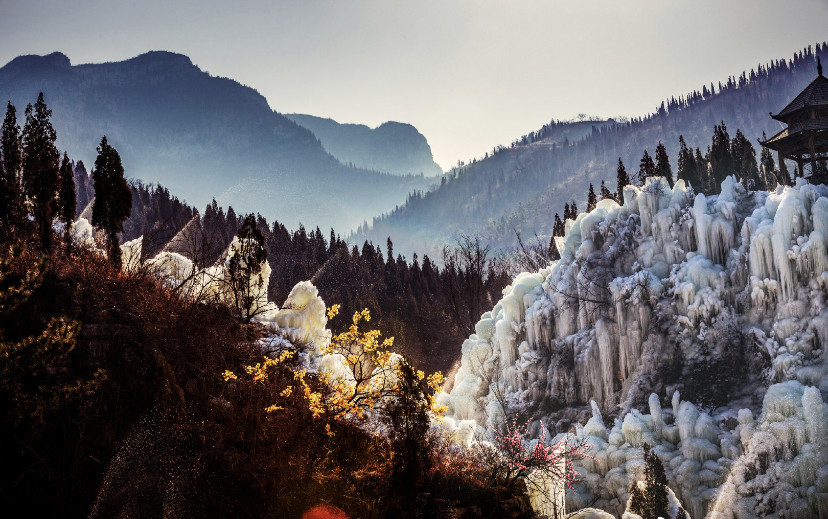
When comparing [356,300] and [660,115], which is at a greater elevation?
[660,115]

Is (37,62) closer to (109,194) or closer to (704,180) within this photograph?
(109,194)

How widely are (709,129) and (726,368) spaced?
131 meters

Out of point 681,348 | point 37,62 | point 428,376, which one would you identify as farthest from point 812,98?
point 37,62

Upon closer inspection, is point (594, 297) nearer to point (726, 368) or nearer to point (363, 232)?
point (726, 368)

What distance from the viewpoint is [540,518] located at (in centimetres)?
1141

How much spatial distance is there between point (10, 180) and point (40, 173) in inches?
25.3

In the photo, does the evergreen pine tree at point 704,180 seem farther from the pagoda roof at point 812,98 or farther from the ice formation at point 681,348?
the ice formation at point 681,348

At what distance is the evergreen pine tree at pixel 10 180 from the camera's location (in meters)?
11.3

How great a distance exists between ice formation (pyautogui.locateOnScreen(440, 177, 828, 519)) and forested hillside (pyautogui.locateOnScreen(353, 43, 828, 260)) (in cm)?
9080

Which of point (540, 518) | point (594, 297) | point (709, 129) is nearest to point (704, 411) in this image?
point (594, 297)

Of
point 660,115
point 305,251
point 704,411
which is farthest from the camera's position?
point 660,115

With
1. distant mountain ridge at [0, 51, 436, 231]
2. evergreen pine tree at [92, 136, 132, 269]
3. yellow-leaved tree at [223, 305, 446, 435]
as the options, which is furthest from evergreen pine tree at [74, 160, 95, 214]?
distant mountain ridge at [0, 51, 436, 231]

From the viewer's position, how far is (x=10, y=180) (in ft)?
37.0

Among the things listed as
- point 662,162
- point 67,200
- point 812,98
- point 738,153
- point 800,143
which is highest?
point 738,153
